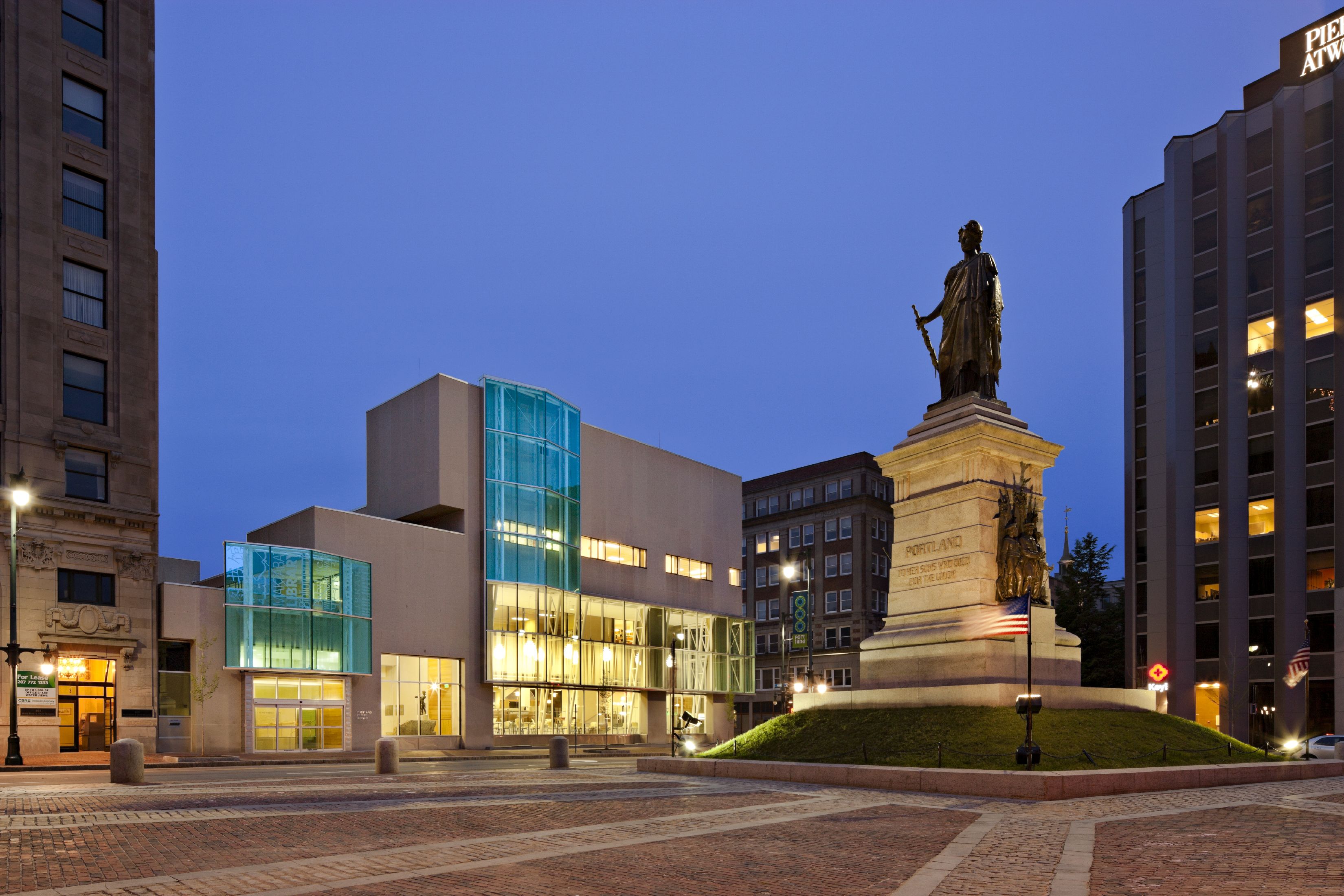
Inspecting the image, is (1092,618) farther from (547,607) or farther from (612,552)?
(547,607)

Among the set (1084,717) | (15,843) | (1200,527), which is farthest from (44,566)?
(1200,527)

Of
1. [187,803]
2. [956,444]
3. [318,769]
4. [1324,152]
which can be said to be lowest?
[318,769]

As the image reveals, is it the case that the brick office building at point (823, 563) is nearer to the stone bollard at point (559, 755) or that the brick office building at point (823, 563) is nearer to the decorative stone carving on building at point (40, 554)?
the decorative stone carving on building at point (40, 554)

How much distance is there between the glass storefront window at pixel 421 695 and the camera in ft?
178

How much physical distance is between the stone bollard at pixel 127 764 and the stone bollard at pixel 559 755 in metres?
11.2

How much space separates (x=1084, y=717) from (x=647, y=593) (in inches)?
1902

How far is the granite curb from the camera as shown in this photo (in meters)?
18.1

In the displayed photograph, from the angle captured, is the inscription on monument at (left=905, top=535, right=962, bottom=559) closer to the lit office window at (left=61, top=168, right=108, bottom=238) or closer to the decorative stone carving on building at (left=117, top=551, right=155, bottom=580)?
the decorative stone carving on building at (left=117, top=551, right=155, bottom=580)

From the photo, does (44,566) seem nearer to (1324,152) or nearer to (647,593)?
(647,593)

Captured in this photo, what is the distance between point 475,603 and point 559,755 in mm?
28616

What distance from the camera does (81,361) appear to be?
44.3m

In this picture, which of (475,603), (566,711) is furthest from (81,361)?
(566,711)

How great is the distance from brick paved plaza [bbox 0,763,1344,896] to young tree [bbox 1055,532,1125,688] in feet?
171

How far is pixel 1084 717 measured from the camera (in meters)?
23.6
